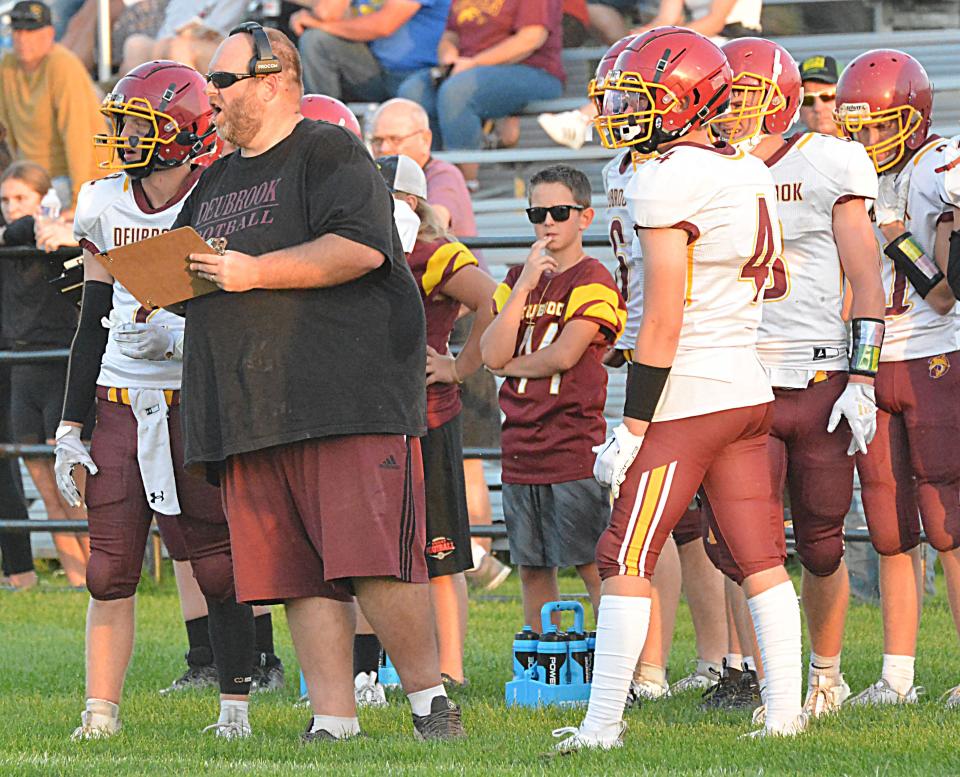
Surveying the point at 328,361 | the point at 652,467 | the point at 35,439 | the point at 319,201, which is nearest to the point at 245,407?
the point at 328,361

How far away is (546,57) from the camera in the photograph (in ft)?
34.6

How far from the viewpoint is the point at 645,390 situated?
4445 millimetres

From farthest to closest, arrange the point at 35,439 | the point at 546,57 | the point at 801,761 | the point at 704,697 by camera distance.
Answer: the point at 546,57, the point at 35,439, the point at 704,697, the point at 801,761

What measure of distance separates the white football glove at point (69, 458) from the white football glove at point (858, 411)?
2314 mm

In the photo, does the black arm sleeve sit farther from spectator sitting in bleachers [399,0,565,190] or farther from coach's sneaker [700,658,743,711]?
spectator sitting in bleachers [399,0,565,190]

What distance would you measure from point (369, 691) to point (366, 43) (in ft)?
19.8

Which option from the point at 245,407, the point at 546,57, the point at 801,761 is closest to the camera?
the point at 801,761

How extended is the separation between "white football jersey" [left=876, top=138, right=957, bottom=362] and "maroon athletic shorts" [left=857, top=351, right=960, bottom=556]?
5 cm

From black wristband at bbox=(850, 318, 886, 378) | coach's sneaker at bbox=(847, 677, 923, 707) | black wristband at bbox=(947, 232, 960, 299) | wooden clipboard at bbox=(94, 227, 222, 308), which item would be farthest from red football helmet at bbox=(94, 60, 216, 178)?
coach's sneaker at bbox=(847, 677, 923, 707)

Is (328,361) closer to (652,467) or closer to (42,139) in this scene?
(652,467)

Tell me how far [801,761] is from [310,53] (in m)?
7.57

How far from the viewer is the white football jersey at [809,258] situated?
5242mm

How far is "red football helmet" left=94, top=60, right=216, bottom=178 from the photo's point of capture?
524 cm

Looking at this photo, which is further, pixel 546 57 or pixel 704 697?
pixel 546 57
